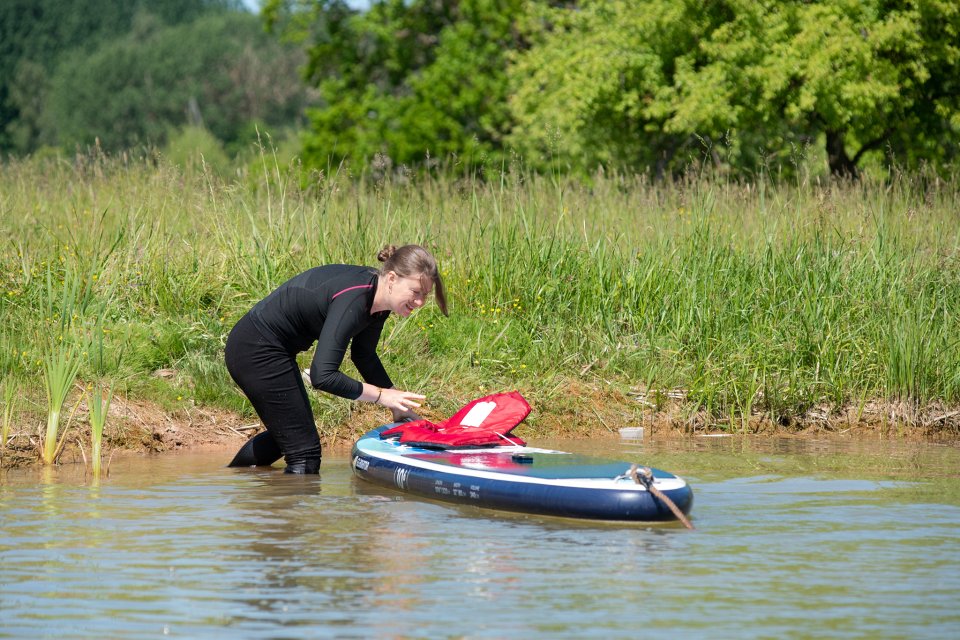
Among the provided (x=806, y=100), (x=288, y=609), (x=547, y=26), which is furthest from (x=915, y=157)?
(x=288, y=609)

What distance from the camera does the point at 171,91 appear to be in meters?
73.6

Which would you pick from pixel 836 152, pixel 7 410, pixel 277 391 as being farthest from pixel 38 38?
pixel 277 391

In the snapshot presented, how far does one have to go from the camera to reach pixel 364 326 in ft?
25.5

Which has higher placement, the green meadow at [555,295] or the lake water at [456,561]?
the green meadow at [555,295]

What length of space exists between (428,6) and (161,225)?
22.7 meters

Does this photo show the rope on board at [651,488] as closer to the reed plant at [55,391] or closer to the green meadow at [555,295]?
the green meadow at [555,295]

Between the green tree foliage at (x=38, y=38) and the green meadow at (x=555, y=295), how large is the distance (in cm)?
6009

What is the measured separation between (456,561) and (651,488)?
3.97 ft

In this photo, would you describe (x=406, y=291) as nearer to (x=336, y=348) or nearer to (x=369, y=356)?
(x=336, y=348)

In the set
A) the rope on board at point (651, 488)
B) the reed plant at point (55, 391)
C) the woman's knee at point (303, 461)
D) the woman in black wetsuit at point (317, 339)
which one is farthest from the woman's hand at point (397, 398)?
the reed plant at point (55, 391)

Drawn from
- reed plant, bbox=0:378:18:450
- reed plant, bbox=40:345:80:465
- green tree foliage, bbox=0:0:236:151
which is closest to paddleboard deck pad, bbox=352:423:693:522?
reed plant, bbox=40:345:80:465

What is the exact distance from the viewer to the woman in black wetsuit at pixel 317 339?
7.46m

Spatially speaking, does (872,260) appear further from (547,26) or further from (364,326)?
(547,26)

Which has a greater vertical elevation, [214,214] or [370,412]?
[214,214]
